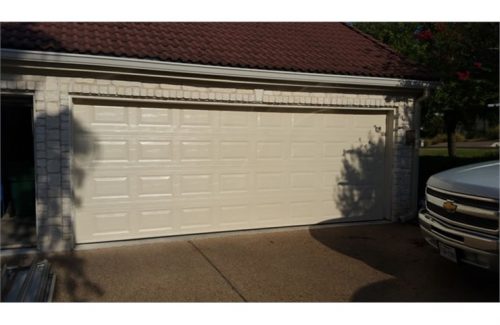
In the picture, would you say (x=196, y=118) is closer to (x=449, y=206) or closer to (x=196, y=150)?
(x=196, y=150)

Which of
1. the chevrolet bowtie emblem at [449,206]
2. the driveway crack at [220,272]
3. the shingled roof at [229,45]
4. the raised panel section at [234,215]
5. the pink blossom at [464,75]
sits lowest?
the driveway crack at [220,272]

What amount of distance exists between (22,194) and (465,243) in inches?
311

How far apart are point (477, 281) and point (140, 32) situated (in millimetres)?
5875

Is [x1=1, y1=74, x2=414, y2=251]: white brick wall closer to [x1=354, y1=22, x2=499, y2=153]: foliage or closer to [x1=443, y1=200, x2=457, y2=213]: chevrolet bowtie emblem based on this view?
[x1=443, y1=200, x2=457, y2=213]: chevrolet bowtie emblem

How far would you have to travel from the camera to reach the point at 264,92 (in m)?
7.11

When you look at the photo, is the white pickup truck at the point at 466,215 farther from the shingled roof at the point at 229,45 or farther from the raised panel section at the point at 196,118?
the raised panel section at the point at 196,118

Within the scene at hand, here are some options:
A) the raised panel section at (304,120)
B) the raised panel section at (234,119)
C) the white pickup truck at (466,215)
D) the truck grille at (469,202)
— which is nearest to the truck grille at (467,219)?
the white pickup truck at (466,215)

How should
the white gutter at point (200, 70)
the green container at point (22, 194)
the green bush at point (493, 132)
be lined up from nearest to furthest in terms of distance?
the white gutter at point (200, 70)
the green container at point (22, 194)
the green bush at point (493, 132)

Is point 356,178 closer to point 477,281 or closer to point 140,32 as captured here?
point 477,281

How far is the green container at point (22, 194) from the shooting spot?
845cm

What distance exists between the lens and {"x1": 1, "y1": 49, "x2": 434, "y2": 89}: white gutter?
5.51 meters

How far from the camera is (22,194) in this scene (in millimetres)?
8516

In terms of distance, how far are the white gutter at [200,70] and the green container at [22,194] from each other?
3.74 meters

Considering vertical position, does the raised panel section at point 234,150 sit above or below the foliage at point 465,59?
below
